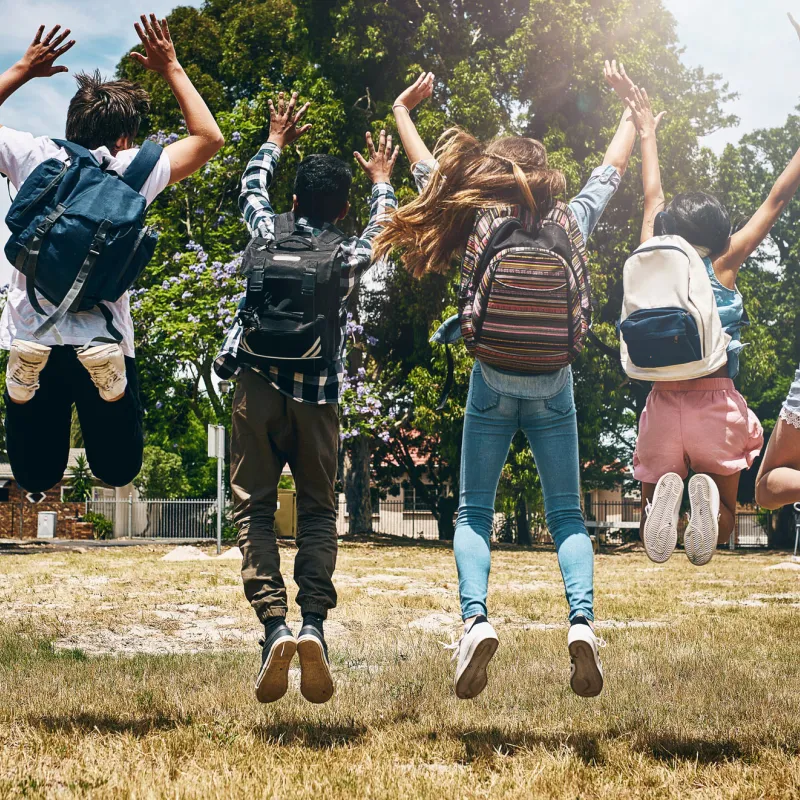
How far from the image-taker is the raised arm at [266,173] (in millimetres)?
4914

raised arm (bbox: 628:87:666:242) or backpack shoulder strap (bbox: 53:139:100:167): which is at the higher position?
raised arm (bbox: 628:87:666:242)

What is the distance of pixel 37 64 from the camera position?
4605 mm

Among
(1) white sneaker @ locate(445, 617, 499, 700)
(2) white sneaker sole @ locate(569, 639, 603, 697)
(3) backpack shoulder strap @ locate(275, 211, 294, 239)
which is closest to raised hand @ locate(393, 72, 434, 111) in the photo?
(3) backpack shoulder strap @ locate(275, 211, 294, 239)

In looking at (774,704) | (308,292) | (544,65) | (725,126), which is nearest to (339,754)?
(308,292)

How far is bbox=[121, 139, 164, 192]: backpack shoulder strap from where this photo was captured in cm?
449

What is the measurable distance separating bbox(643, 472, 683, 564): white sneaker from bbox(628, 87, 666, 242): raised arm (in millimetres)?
1337

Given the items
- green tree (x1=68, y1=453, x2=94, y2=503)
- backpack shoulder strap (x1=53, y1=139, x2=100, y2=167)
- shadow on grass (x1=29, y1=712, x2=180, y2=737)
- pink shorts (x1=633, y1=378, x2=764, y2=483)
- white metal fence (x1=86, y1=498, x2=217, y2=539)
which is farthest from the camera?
green tree (x1=68, y1=453, x2=94, y2=503)

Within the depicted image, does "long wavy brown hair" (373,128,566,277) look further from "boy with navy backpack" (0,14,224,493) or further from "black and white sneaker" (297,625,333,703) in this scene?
"black and white sneaker" (297,625,333,703)

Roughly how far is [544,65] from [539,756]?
25.4m

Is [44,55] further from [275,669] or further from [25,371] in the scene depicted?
[275,669]

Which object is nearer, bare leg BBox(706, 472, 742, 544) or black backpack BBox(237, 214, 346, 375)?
black backpack BBox(237, 214, 346, 375)

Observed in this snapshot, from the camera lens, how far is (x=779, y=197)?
197 inches

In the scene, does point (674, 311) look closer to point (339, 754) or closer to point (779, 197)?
point (779, 197)

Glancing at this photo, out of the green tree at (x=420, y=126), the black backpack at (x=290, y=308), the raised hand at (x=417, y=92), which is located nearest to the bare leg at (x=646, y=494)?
the black backpack at (x=290, y=308)
